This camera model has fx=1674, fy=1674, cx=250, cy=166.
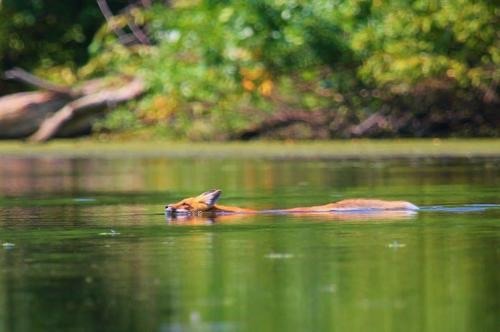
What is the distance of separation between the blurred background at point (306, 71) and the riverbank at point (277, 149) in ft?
1.31

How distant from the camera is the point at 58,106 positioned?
25.3m

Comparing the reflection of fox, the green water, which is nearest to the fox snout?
the reflection of fox

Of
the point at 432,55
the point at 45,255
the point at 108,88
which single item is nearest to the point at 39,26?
the point at 108,88

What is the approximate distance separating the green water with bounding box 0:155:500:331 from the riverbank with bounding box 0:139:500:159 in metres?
5.20

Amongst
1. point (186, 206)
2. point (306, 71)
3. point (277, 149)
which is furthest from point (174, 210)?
point (306, 71)

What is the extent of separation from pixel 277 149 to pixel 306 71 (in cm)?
147

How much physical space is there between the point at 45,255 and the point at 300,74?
557 inches

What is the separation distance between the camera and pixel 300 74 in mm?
22469

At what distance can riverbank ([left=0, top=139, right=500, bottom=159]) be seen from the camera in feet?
64.6

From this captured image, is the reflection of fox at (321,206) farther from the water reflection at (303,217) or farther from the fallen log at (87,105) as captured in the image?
the fallen log at (87,105)

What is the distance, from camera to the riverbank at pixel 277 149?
1970 centimetres

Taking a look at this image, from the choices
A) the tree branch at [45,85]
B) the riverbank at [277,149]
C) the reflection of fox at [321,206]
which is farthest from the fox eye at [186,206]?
the tree branch at [45,85]

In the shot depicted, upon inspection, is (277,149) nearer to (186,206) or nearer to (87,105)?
(87,105)

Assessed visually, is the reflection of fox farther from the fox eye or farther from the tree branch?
the tree branch
